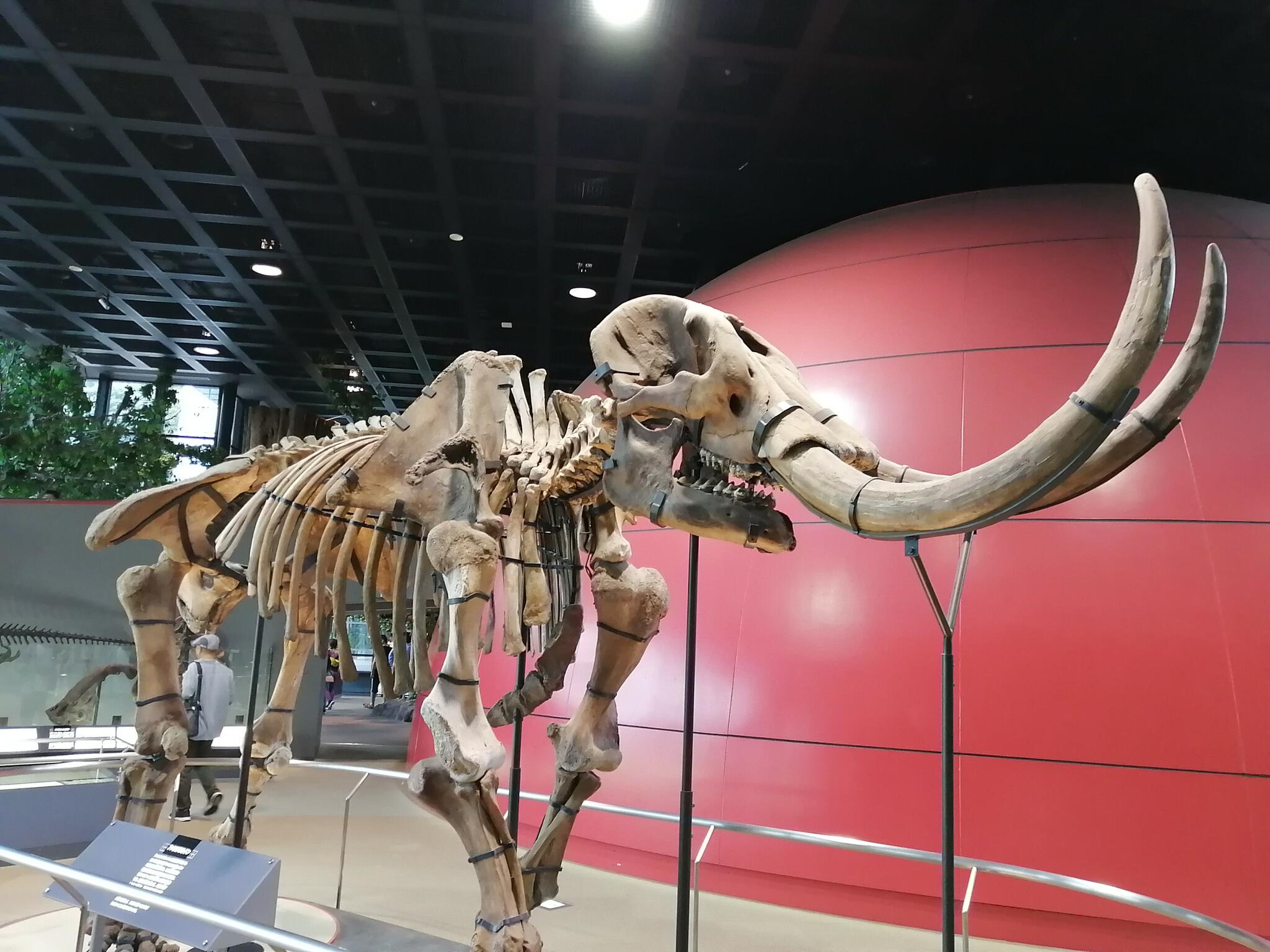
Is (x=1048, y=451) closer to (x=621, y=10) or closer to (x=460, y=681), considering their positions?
(x=460, y=681)

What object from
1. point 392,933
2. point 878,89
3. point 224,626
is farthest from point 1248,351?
point 224,626

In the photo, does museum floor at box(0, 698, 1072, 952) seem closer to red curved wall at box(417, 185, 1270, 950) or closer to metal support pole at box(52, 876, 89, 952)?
red curved wall at box(417, 185, 1270, 950)

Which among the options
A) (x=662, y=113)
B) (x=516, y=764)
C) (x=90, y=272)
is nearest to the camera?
(x=516, y=764)

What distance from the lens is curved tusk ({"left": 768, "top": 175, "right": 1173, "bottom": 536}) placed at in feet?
5.49

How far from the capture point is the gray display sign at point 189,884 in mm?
2932

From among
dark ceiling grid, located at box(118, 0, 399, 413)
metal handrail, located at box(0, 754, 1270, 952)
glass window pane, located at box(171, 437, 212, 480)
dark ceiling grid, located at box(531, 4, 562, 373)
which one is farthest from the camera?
glass window pane, located at box(171, 437, 212, 480)

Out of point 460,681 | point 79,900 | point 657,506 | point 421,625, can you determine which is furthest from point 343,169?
point 79,900

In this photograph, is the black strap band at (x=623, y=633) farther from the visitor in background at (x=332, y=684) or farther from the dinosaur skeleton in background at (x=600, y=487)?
the visitor in background at (x=332, y=684)

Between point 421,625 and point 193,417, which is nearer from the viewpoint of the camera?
point 421,625

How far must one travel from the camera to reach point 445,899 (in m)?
6.03

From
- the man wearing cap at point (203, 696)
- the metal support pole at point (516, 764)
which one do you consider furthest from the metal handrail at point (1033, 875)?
the man wearing cap at point (203, 696)

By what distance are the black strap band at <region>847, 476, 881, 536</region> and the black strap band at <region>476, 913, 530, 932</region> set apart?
2.30m

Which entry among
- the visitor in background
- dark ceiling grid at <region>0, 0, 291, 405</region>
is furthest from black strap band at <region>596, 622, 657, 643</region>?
the visitor in background

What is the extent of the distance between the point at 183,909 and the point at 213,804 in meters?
6.56
